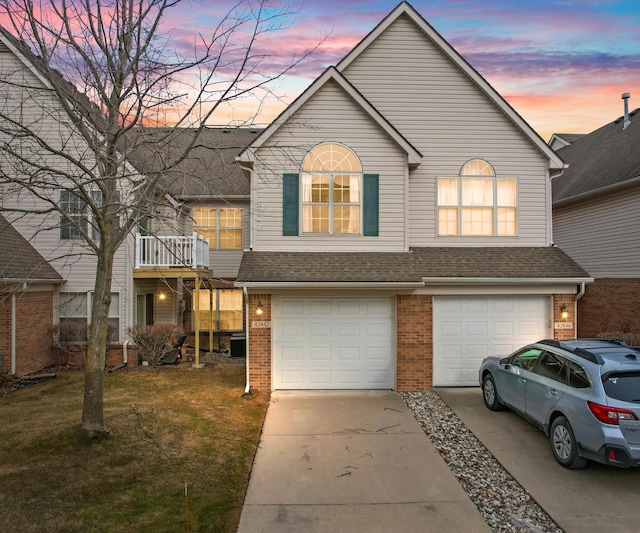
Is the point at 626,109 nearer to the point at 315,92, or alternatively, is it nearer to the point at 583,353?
the point at 315,92

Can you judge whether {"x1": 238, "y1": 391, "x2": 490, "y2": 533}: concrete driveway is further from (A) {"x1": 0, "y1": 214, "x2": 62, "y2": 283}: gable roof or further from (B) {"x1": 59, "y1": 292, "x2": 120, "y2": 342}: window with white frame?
(A) {"x1": 0, "y1": 214, "x2": 62, "y2": 283}: gable roof

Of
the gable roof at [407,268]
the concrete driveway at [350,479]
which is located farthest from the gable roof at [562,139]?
the concrete driveway at [350,479]

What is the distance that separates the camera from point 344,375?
9.73 meters

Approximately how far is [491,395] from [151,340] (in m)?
9.62

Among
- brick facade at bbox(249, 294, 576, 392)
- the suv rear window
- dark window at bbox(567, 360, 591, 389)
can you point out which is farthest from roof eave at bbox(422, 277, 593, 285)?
the suv rear window

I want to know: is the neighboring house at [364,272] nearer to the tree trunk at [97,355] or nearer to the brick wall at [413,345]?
the brick wall at [413,345]

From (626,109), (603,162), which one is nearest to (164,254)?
(603,162)

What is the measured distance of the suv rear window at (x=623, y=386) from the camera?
5.14 m

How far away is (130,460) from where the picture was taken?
588cm

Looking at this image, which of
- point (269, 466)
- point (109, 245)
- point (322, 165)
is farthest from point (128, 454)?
point (322, 165)

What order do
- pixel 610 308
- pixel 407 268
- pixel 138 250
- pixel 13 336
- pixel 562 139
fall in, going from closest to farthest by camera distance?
pixel 407 268 → pixel 13 336 → pixel 138 250 → pixel 610 308 → pixel 562 139

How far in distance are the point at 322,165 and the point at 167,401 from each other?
6825 millimetres

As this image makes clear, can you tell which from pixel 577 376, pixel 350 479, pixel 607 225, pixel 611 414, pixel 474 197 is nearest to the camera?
pixel 611 414

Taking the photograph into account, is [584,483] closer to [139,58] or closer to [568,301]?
[568,301]
